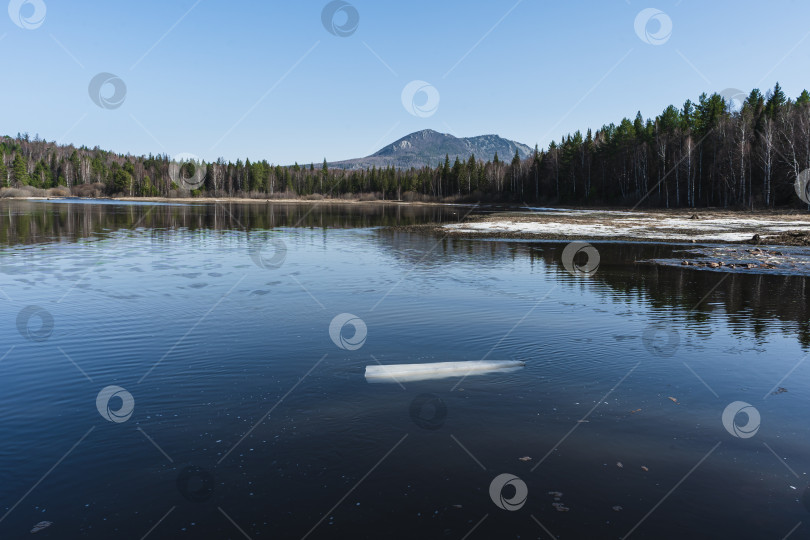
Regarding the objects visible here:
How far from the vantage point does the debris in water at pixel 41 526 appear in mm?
6211

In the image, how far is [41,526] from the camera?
6285 mm

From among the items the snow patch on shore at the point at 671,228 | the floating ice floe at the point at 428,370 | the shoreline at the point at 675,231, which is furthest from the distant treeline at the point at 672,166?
the floating ice floe at the point at 428,370

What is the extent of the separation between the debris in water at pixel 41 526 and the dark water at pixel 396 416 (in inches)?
4.4

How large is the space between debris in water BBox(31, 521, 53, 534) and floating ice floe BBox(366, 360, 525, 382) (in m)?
5.89

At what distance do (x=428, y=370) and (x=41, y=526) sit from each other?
23.2 ft

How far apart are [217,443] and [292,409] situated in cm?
157

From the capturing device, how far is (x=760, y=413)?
32.1ft

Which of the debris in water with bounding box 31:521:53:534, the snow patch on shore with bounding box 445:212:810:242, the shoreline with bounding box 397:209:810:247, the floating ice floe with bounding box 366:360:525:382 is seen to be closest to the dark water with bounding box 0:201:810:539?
the debris in water with bounding box 31:521:53:534

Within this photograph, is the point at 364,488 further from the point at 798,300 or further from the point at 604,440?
the point at 798,300

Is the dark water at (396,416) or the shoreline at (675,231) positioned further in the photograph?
the shoreline at (675,231)

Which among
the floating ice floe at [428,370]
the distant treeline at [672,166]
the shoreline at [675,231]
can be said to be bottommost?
the floating ice floe at [428,370]

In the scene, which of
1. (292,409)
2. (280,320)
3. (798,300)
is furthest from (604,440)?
(798,300)

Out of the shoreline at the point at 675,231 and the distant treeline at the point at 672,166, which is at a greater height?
the distant treeline at the point at 672,166

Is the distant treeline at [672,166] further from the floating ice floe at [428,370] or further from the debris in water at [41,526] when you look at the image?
the debris in water at [41,526]
